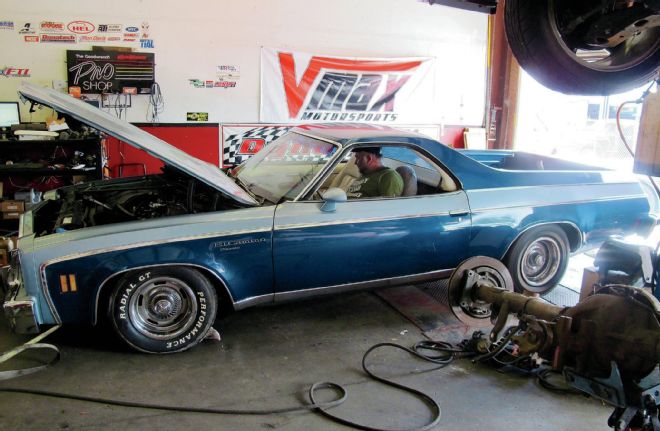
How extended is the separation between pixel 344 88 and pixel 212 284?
225 inches

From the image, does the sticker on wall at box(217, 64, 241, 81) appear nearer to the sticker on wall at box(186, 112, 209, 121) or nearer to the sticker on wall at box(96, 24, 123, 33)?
the sticker on wall at box(186, 112, 209, 121)

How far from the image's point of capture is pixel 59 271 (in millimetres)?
3105

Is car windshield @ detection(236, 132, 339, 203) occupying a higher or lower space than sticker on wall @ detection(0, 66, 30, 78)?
lower

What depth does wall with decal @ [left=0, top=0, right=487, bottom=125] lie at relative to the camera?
22.9 ft

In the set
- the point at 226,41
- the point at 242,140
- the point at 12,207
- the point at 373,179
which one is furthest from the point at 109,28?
the point at 373,179

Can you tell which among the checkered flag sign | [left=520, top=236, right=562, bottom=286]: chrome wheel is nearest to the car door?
[left=520, top=236, right=562, bottom=286]: chrome wheel

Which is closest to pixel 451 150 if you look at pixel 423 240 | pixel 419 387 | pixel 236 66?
pixel 423 240

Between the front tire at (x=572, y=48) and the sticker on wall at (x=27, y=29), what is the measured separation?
6438 millimetres

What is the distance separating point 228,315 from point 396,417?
163 centimetres

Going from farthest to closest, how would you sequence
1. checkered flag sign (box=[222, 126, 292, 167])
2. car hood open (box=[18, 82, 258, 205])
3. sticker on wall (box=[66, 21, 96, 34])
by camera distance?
checkered flag sign (box=[222, 126, 292, 167]) < sticker on wall (box=[66, 21, 96, 34]) < car hood open (box=[18, 82, 258, 205])

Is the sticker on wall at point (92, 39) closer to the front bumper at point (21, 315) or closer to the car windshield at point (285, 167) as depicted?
the car windshield at point (285, 167)

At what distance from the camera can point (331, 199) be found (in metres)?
3.54

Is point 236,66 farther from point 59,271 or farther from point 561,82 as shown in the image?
point 561,82

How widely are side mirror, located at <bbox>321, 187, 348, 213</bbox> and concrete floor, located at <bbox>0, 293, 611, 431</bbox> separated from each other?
906 millimetres
